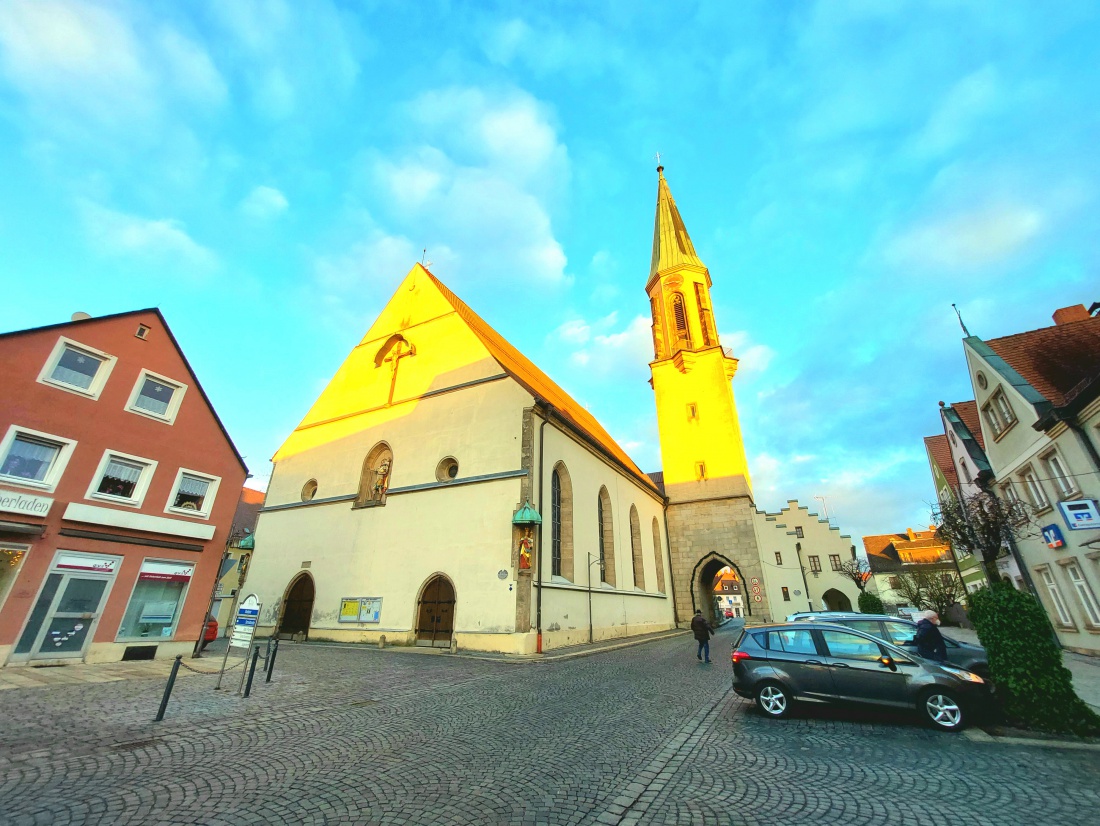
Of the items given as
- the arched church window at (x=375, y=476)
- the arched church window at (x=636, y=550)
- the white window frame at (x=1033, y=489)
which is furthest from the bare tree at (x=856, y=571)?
the arched church window at (x=375, y=476)

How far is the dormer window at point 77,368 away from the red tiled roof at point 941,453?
104 ft

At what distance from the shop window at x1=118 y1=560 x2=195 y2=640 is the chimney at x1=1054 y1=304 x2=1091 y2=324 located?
2819cm

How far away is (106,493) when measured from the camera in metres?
11.0

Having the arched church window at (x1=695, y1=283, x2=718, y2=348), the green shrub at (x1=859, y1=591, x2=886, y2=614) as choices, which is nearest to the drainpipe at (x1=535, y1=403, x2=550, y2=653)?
the green shrub at (x1=859, y1=591, x2=886, y2=614)

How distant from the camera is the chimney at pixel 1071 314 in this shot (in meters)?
16.3

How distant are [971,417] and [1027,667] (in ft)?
57.1

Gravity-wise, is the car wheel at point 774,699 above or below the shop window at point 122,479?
below

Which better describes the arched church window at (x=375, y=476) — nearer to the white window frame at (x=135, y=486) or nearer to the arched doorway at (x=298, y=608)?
the arched doorway at (x=298, y=608)

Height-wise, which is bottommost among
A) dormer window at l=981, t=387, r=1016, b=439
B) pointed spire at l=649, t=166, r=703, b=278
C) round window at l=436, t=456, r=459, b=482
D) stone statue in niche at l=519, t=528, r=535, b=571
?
stone statue in niche at l=519, t=528, r=535, b=571

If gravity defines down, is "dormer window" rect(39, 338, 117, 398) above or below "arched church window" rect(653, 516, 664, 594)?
above

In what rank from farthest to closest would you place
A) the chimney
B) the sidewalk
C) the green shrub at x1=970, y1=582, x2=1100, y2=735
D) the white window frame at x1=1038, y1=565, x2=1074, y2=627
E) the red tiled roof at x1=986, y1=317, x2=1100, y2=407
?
1. the chimney
2. the white window frame at x1=1038, y1=565, x2=1074, y2=627
3. the red tiled roof at x1=986, y1=317, x2=1100, y2=407
4. the sidewalk
5. the green shrub at x1=970, y1=582, x2=1100, y2=735

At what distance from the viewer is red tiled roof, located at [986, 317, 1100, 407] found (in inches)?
493

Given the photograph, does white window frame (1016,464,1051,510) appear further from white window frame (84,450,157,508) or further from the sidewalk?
white window frame (84,450,157,508)

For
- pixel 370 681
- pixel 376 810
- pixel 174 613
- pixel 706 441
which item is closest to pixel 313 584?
pixel 174 613
